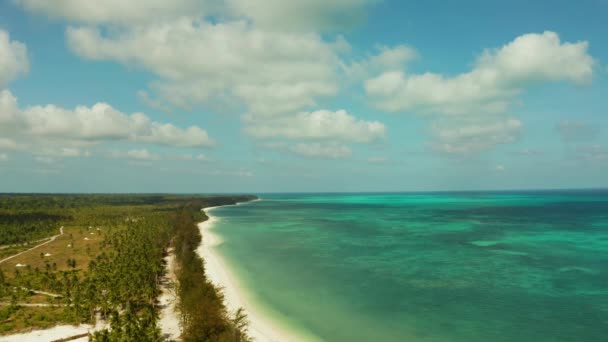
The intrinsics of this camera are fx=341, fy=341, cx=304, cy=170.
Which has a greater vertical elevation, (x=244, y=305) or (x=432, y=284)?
(x=432, y=284)

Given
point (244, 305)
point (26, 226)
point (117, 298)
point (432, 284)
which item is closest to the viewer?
point (117, 298)

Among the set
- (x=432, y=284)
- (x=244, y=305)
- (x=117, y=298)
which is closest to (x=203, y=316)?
(x=244, y=305)

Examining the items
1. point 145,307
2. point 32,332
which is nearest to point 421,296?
point 145,307

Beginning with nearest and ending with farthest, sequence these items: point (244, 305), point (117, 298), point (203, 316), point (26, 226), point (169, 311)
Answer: point (203, 316) < point (117, 298) < point (169, 311) < point (244, 305) < point (26, 226)

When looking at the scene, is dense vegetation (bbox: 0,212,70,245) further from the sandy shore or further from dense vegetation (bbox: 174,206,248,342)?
dense vegetation (bbox: 174,206,248,342)

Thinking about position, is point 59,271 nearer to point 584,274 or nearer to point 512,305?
point 512,305

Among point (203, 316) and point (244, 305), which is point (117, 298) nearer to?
point (244, 305)

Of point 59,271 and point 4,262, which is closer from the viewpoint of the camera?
point 59,271
